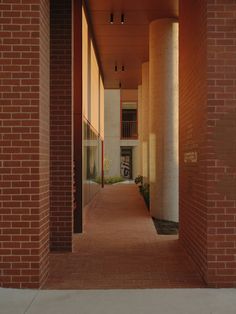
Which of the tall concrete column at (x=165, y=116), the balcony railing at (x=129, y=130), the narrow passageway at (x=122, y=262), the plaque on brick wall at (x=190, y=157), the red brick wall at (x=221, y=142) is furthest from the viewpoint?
the balcony railing at (x=129, y=130)

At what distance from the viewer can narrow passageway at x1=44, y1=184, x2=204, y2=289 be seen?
612cm

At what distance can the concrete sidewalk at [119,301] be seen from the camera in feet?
16.1

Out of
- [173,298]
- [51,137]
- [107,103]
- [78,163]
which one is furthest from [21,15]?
[107,103]

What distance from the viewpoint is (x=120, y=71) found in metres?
21.8

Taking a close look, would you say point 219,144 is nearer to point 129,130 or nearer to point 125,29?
point 125,29

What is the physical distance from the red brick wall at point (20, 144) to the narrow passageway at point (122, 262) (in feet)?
1.85

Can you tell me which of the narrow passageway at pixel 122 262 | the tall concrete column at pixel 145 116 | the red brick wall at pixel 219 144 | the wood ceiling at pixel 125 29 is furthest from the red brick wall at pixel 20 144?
the tall concrete column at pixel 145 116

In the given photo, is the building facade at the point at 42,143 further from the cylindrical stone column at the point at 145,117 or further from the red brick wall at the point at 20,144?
the cylindrical stone column at the point at 145,117

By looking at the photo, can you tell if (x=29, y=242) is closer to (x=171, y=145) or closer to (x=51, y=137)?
(x=51, y=137)

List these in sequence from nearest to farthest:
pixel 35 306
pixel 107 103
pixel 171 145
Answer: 1. pixel 35 306
2. pixel 171 145
3. pixel 107 103

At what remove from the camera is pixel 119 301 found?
5242 mm

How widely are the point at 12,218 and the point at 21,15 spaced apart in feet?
7.89

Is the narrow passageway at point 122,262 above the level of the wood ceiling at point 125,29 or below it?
below

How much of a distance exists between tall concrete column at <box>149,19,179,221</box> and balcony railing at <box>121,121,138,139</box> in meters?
23.7
